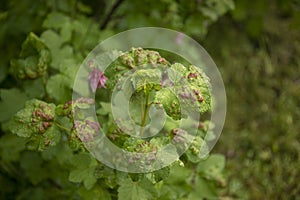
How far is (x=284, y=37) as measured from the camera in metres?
3.88

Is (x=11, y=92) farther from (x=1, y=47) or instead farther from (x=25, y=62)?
(x=1, y=47)

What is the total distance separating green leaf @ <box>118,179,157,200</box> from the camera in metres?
1.41

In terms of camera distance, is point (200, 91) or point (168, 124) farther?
point (168, 124)

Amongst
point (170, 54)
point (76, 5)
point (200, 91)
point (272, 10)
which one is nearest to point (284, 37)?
point (272, 10)

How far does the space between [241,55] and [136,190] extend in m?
2.54

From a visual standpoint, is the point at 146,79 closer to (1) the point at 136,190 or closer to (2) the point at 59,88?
(1) the point at 136,190

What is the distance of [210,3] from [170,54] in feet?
1.17

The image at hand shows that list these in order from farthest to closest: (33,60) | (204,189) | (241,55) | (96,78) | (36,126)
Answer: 1. (241,55)
2. (204,189)
3. (33,60)
4. (96,78)
5. (36,126)

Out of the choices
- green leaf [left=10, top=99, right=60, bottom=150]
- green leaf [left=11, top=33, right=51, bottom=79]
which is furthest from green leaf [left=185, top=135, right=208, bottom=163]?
green leaf [left=11, top=33, right=51, bottom=79]

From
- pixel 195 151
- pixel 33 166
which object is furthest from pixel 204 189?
pixel 33 166

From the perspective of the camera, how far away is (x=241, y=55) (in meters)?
3.79

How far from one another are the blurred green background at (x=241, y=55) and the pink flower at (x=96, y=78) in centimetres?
52

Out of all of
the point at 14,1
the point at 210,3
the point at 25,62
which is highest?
the point at 210,3

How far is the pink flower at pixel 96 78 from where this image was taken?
1497mm
